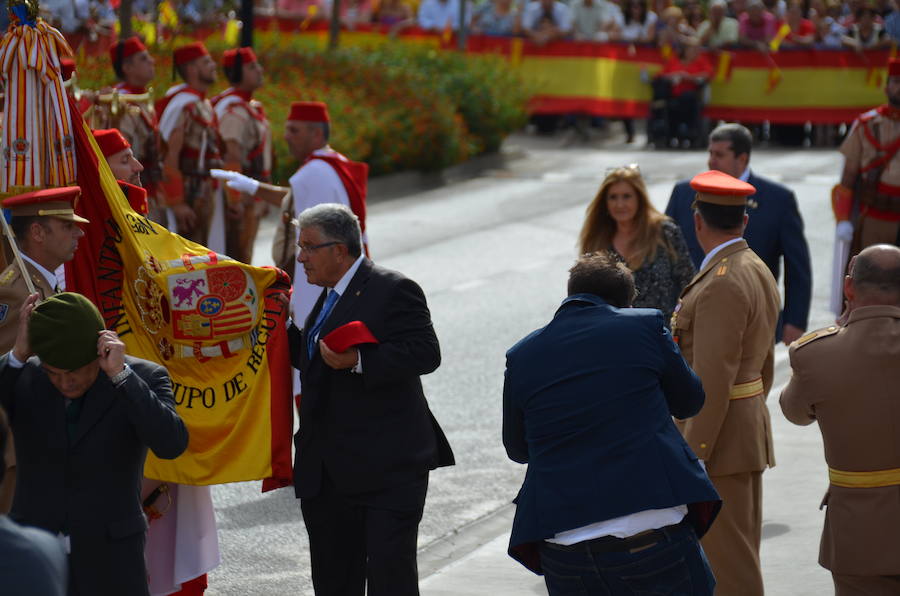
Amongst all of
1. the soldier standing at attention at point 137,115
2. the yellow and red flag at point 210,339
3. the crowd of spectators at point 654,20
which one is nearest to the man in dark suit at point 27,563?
the yellow and red flag at point 210,339

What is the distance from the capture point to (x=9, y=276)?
596 centimetres

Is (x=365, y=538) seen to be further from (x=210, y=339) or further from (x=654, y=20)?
(x=654, y=20)

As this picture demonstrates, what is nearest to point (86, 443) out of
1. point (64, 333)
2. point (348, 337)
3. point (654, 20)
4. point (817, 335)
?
point (64, 333)

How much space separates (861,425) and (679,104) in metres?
20.0

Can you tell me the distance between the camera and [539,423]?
5254 millimetres

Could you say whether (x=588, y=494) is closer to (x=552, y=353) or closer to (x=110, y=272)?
(x=552, y=353)

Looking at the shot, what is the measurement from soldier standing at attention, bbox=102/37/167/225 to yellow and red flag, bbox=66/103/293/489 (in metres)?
4.61

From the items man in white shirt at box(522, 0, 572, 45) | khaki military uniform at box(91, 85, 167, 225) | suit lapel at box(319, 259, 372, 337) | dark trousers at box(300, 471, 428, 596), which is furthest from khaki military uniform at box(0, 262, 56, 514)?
man in white shirt at box(522, 0, 572, 45)

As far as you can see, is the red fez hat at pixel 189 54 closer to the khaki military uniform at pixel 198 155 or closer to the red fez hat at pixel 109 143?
the khaki military uniform at pixel 198 155

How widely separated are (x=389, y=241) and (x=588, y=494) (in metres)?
12.3

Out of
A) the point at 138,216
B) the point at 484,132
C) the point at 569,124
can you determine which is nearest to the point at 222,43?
the point at 484,132

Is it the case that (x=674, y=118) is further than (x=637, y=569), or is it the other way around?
(x=674, y=118)

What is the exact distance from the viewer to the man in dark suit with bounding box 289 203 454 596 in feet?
20.0

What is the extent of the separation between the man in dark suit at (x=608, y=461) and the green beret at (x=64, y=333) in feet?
4.63
